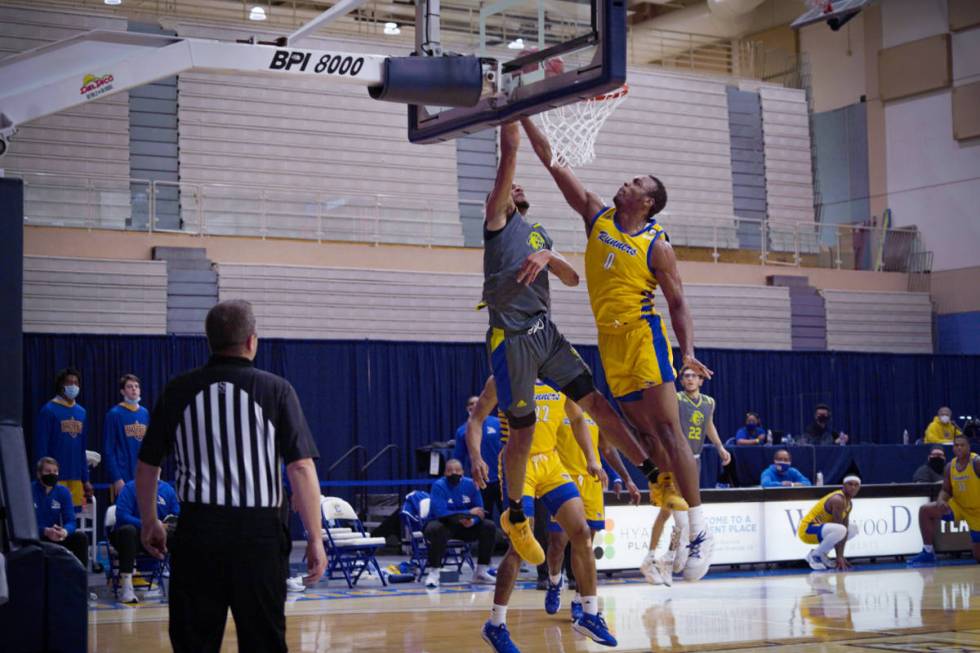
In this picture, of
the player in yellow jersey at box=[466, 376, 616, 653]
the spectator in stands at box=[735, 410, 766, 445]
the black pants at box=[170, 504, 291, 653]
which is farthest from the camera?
the spectator in stands at box=[735, 410, 766, 445]

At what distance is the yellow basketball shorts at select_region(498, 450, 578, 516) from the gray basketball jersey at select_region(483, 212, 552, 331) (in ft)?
3.69

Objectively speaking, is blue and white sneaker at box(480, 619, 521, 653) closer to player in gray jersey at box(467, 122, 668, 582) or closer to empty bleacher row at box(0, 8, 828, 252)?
player in gray jersey at box(467, 122, 668, 582)

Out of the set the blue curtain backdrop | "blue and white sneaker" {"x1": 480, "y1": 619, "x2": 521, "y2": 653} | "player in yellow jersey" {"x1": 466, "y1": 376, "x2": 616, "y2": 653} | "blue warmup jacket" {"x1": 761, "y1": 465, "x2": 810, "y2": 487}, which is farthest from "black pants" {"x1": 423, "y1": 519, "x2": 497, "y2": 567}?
"blue and white sneaker" {"x1": 480, "y1": 619, "x2": 521, "y2": 653}

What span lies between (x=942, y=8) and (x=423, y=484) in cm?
1764

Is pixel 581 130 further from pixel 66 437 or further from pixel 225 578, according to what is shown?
pixel 66 437

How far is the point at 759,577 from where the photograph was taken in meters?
14.8

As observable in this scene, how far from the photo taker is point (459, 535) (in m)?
14.8

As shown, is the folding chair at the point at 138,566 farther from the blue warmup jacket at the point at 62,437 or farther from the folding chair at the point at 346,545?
the folding chair at the point at 346,545

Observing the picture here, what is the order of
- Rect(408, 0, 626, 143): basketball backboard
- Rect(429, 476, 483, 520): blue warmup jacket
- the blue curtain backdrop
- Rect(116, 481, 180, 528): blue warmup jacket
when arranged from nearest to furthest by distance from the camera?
Rect(408, 0, 626, 143): basketball backboard < Rect(116, 481, 180, 528): blue warmup jacket < Rect(429, 476, 483, 520): blue warmup jacket < the blue curtain backdrop

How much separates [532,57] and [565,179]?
848 mm

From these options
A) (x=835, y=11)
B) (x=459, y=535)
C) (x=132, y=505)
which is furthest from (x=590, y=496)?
(x=835, y=11)

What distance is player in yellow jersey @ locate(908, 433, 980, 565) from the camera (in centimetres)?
1659

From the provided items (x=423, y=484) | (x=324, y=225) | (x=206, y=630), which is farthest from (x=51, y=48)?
(x=324, y=225)

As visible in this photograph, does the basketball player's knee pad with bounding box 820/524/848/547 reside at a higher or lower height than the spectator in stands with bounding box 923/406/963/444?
lower
